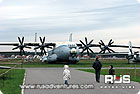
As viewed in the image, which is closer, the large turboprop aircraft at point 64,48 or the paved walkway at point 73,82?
the paved walkway at point 73,82

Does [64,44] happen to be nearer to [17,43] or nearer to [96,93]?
[17,43]

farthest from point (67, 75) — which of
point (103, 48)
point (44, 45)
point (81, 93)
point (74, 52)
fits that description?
point (103, 48)

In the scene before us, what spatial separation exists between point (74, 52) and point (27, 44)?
1415cm

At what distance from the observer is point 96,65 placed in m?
16.8

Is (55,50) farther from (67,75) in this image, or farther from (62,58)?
(67,75)

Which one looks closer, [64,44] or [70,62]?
[64,44]

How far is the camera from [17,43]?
5766 centimetres

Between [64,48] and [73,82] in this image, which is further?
A: [64,48]

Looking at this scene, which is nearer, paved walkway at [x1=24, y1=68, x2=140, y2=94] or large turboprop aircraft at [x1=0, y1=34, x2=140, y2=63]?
paved walkway at [x1=24, y1=68, x2=140, y2=94]

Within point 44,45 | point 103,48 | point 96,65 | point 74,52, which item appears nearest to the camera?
point 96,65

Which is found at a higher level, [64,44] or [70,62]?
[64,44]

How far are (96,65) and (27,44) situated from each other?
41.8 meters

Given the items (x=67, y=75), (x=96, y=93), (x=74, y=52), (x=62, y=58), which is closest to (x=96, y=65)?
(x=67, y=75)

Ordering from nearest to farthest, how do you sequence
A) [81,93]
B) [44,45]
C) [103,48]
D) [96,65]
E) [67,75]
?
[81,93], [67,75], [96,65], [44,45], [103,48]
